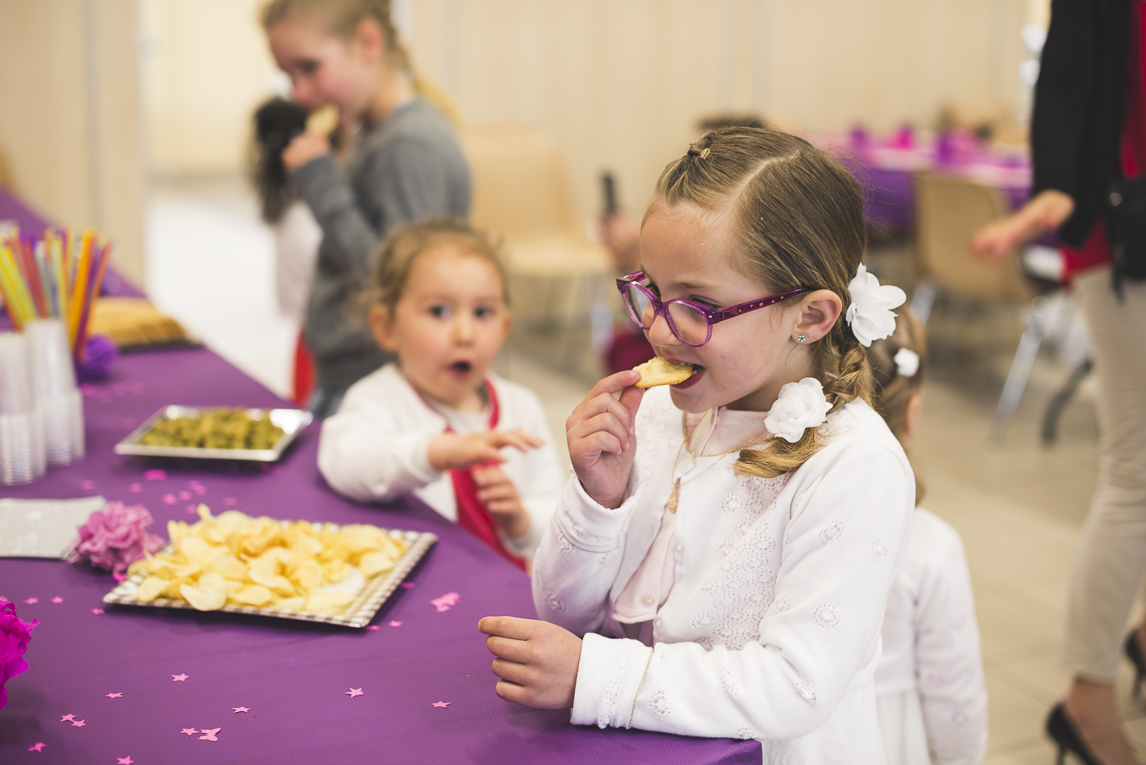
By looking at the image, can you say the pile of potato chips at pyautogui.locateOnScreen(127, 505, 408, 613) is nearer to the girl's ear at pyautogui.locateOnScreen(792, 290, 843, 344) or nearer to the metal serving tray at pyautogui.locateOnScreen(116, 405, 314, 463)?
the metal serving tray at pyautogui.locateOnScreen(116, 405, 314, 463)

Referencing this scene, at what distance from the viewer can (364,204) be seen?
218cm

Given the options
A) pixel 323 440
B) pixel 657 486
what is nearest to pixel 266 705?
pixel 657 486

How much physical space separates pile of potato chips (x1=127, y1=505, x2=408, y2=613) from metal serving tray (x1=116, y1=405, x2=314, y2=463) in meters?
0.25

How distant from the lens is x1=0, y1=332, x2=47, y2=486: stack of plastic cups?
55.1 inches

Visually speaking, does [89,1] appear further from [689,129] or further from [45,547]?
[45,547]

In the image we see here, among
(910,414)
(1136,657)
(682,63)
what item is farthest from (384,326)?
(682,63)

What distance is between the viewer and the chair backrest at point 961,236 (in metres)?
4.05

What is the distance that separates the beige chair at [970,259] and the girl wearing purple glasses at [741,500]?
3310 mm

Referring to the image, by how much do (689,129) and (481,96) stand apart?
127 centimetres

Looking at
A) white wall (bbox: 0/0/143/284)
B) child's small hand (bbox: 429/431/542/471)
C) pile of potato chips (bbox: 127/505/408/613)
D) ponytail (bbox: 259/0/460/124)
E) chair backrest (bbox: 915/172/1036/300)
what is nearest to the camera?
pile of potato chips (bbox: 127/505/408/613)

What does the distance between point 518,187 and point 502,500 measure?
3899mm

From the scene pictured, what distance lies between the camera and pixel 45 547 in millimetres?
1223

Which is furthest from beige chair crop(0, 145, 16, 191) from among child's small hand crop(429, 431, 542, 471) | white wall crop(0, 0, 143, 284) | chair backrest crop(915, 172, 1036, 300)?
child's small hand crop(429, 431, 542, 471)

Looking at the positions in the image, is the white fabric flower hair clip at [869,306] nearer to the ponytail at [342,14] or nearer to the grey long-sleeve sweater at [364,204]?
the grey long-sleeve sweater at [364,204]
